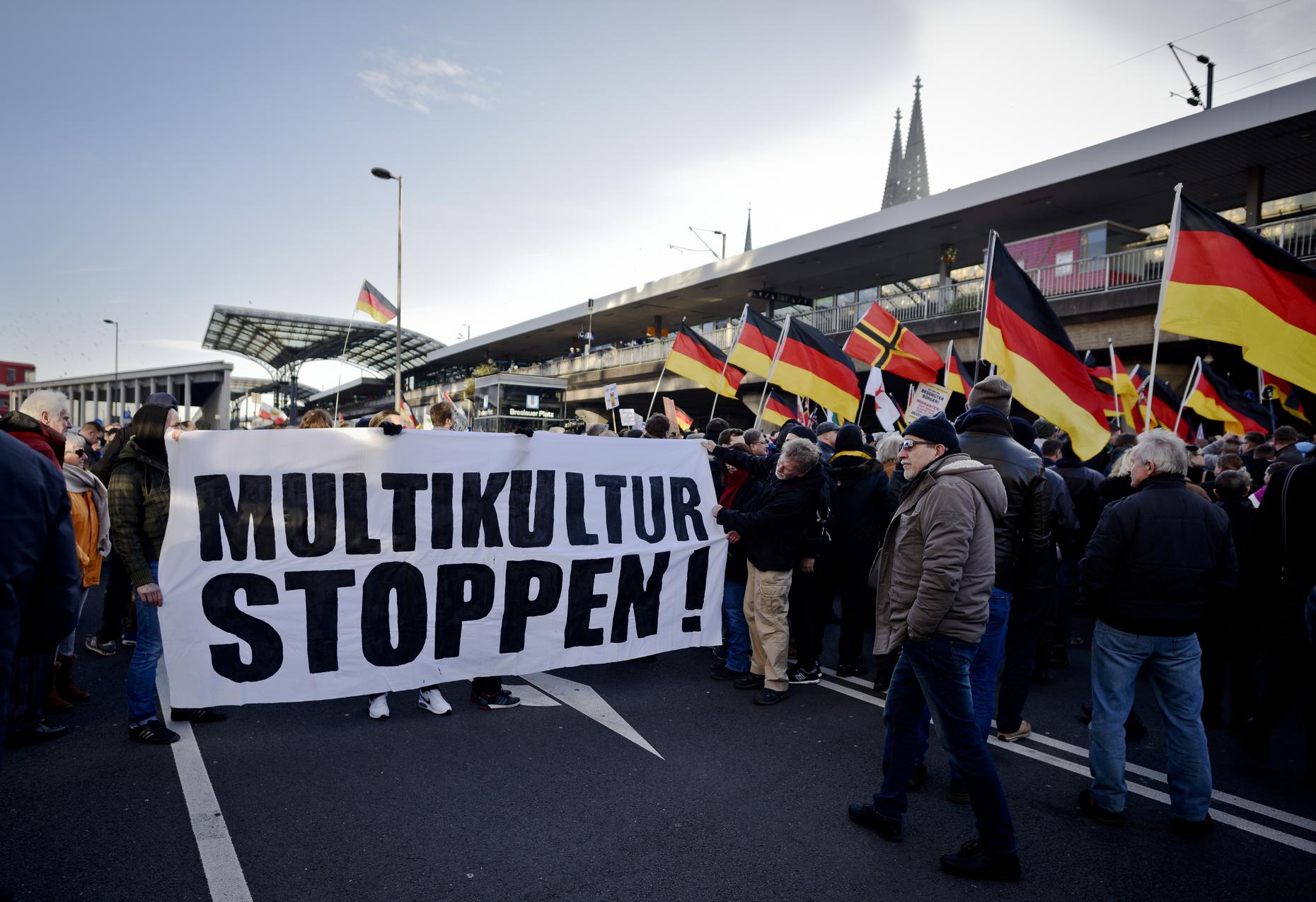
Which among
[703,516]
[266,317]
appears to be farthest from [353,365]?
[703,516]

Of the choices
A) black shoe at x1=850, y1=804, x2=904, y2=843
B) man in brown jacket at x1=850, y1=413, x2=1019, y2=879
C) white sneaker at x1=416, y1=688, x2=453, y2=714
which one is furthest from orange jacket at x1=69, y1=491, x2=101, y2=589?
man in brown jacket at x1=850, y1=413, x2=1019, y2=879

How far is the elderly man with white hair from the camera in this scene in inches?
140

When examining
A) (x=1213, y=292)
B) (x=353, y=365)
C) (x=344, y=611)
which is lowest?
(x=344, y=611)

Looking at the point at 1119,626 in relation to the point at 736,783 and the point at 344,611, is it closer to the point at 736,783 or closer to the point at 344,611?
Result: the point at 736,783

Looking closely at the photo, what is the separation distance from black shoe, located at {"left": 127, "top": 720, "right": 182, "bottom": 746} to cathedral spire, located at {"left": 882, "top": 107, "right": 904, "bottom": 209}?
115643 millimetres

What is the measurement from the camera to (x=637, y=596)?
5.48 m

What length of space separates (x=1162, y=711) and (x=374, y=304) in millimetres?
24880

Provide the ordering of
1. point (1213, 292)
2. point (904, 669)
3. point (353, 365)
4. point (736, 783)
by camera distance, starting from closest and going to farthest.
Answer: point (904, 669) → point (736, 783) → point (1213, 292) → point (353, 365)

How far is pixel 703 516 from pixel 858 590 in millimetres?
1391

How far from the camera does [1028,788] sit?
407 centimetres

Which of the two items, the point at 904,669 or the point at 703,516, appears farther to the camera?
the point at 703,516

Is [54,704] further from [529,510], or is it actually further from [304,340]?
[304,340]

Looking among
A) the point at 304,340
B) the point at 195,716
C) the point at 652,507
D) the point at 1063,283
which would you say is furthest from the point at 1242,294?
the point at 304,340

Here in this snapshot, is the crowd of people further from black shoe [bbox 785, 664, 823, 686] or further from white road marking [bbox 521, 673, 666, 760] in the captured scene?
white road marking [bbox 521, 673, 666, 760]
